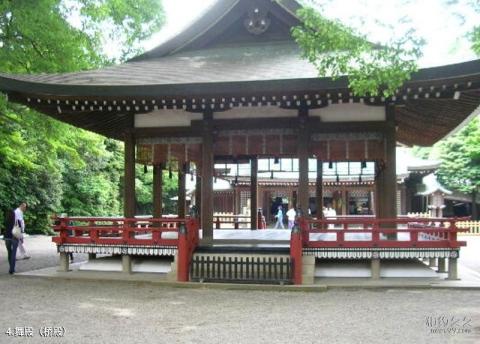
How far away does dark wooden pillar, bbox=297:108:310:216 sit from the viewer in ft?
37.5

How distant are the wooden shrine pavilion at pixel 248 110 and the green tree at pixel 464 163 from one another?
23.1 m

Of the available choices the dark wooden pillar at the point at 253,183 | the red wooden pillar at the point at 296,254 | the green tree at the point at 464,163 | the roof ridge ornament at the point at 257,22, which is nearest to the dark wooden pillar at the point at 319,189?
the dark wooden pillar at the point at 253,183

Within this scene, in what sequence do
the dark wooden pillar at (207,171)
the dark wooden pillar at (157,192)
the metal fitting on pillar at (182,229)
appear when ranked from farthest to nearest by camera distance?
the dark wooden pillar at (157,192)
the dark wooden pillar at (207,171)
the metal fitting on pillar at (182,229)

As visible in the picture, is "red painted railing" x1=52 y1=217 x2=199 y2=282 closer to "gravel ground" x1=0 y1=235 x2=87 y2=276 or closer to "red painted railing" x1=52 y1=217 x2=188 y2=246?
"red painted railing" x1=52 y1=217 x2=188 y2=246

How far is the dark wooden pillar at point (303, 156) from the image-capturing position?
1144cm

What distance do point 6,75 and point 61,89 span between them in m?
1.38

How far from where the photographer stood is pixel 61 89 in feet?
36.6

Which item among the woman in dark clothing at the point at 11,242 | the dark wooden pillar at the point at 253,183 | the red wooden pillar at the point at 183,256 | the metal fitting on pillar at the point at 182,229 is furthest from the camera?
the dark wooden pillar at the point at 253,183

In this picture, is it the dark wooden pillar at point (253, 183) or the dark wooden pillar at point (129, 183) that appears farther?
the dark wooden pillar at point (253, 183)

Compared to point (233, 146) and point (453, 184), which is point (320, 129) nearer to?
point (233, 146)

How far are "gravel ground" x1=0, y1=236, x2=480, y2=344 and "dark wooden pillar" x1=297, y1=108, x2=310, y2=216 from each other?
7.75ft

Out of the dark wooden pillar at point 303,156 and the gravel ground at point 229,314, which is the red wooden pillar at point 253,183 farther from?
the gravel ground at point 229,314

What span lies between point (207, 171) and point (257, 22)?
5188mm

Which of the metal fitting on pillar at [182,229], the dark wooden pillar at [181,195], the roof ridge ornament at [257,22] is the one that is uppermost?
the roof ridge ornament at [257,22]
